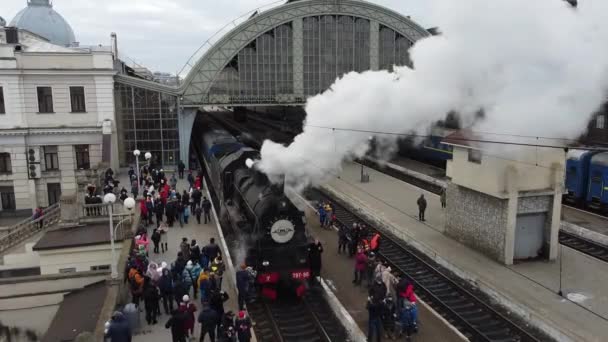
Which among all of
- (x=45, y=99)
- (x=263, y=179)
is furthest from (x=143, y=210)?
(x=45, y=99)

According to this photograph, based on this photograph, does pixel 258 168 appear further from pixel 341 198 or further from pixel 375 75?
pixel 341 198

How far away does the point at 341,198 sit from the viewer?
2592 cm

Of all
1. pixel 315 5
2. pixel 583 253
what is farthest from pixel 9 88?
pixel 583 253

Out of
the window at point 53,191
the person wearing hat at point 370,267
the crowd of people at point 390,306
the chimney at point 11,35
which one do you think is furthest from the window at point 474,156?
the chimney at point 11,35

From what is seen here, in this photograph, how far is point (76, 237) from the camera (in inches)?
703

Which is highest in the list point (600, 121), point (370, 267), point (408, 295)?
point (600, 121)

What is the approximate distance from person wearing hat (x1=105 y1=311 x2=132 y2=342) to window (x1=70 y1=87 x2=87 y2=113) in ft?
74.3

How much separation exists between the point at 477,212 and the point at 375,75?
6.22 meters

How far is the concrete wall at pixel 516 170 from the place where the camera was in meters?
15.2

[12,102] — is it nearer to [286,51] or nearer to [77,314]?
[286,51]

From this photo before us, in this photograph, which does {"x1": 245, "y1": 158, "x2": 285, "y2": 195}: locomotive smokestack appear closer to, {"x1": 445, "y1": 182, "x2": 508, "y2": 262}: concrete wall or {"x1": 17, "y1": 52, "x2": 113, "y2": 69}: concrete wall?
{"x1": 445, "y1": 182, "x2": 508, "y2": 262}: concrete wall

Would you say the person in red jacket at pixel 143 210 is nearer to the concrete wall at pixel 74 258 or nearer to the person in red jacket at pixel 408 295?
the concrete wall at pixel 74 258

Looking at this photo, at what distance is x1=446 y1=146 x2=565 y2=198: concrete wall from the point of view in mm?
15172

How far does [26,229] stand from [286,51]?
2030cm
